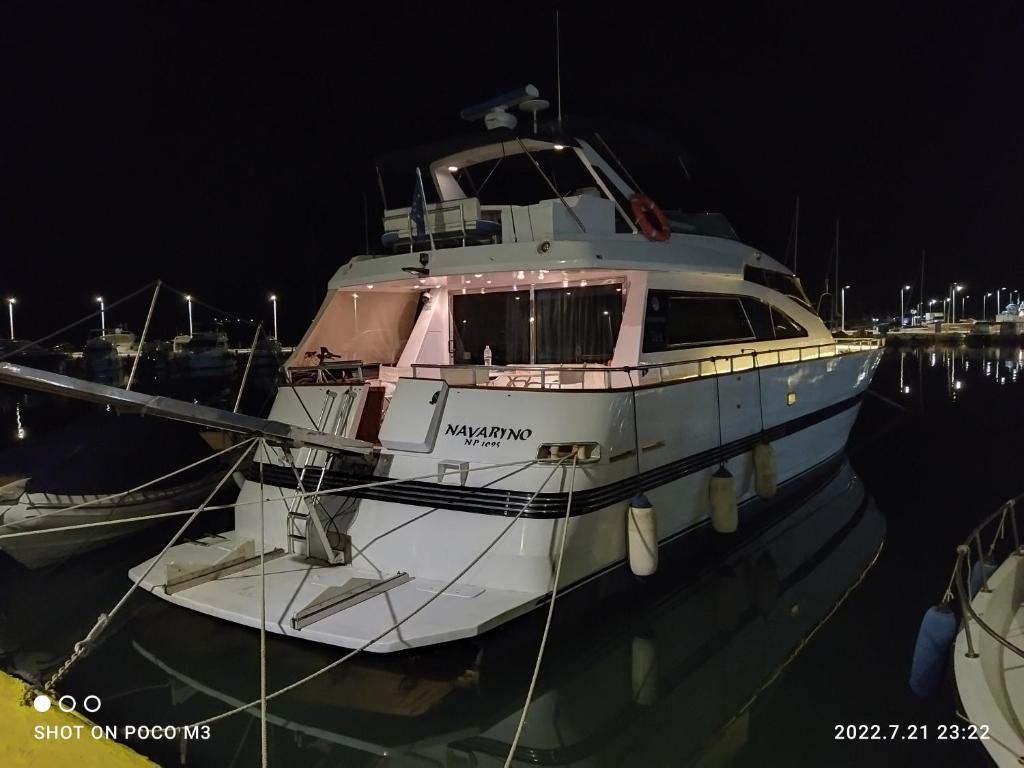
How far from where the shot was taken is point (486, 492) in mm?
5789

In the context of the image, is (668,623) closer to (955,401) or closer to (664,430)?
(664,430)

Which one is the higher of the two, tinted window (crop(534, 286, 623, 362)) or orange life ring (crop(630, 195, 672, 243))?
orange life ring (crop(630, 195, 672, 243))

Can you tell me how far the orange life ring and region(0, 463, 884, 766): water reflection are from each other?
3.87 m

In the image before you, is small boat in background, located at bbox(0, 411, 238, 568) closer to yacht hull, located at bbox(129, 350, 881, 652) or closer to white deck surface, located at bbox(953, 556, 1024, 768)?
yacht hull, located at bbox(129, 350, 881, 652)

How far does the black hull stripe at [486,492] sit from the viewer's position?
18.7 feet

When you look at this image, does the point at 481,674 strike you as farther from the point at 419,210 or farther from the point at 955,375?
the point at 955,375

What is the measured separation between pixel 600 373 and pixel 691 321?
7.10 ft

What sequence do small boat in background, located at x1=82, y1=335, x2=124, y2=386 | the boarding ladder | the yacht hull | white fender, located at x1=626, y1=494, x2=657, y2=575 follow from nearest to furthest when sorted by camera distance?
the yacht hull → white fender, located at x1=626, y1=494, x2=657, y2=575 → the boarding ladder → small boat in background, located at x1=82, y1=335, x2=124, y2=386

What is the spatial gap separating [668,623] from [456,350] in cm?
434
